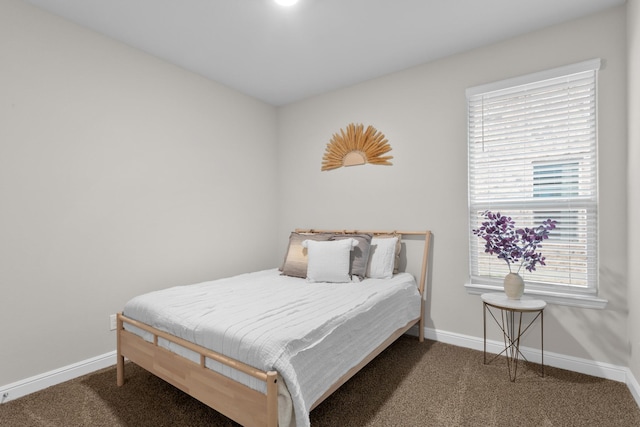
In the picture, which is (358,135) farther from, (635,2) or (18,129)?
(18,129)

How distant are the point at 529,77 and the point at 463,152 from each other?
717 millimetres

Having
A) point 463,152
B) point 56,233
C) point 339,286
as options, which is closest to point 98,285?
point 56,233

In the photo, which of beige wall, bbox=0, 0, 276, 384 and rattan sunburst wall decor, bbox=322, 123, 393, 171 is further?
rattan sunburst wall decor, bbox=322, 123, 393, 171

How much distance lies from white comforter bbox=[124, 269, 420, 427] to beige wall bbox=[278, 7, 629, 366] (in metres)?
0.75

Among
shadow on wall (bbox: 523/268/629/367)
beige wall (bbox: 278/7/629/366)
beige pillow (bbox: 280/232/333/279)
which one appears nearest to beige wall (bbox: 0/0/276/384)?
beige pillow (bbox: 280/232/333/279)

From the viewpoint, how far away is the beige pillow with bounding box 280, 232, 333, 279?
3.04 m

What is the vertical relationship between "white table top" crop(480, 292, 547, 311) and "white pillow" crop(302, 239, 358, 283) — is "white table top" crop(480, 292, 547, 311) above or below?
below

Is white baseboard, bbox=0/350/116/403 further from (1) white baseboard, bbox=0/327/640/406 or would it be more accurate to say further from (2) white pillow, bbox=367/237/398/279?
(2) white pillow, bbox=367/237/398/279

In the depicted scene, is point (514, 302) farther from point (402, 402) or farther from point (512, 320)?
point (402, 402)

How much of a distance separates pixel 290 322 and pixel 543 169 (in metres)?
2.23

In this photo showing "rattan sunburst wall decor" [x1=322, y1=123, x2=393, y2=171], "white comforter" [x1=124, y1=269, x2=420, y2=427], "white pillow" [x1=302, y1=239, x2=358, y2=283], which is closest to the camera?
"white comforter" [x1=124, y1=269, x2=420, y2=427]

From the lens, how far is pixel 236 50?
280 centimetres

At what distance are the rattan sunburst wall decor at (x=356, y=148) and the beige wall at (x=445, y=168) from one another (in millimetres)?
75

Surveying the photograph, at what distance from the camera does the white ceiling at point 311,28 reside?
2.22 metres
